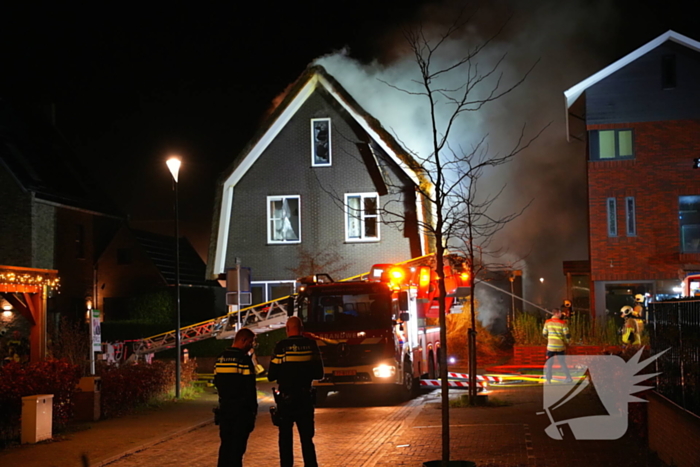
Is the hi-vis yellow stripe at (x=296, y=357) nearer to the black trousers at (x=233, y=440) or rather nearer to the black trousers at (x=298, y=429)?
the black trousers at (x=298, y=429)

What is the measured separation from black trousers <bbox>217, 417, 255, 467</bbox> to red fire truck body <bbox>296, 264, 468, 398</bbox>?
7.99 metres

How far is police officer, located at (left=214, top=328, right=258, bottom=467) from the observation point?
8.23 metres

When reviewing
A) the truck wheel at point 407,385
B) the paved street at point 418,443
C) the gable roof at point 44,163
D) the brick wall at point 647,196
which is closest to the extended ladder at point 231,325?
the truck wheel at point 407,385

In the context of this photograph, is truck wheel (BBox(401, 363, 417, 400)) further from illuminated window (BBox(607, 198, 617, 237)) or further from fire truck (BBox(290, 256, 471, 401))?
illuminated window (BBox(607, 198, 617, 237))

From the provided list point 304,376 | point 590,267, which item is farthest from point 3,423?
point 590,267

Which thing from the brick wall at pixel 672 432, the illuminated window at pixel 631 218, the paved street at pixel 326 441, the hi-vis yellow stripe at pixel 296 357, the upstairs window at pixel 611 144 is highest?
the upstairs window at pixel 611 144

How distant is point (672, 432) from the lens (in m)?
8.44

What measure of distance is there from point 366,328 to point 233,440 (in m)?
8.32

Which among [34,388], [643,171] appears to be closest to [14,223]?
[34,388]

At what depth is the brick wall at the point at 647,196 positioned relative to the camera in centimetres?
2617

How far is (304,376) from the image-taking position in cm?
870

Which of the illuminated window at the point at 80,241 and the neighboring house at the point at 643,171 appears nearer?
the neighboring house at the point at 643,171

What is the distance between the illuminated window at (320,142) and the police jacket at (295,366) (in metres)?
19.8

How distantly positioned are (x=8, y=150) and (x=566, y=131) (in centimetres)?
2044
